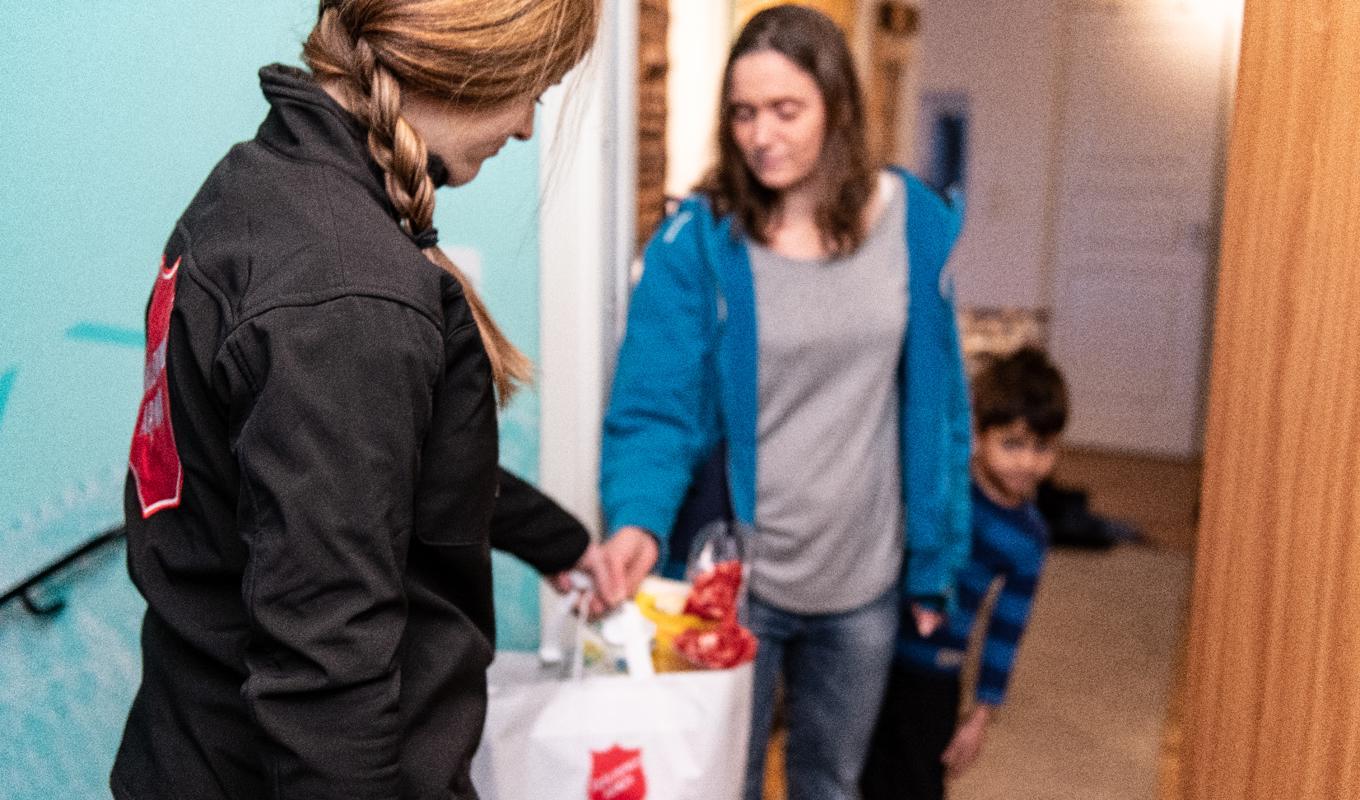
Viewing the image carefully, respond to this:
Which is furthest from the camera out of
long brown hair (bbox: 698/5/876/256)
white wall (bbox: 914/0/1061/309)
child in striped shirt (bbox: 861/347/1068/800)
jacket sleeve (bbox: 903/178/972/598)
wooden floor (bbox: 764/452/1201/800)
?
white wall (bbox: 914/0/1061/309)

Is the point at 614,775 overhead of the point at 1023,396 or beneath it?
beneath

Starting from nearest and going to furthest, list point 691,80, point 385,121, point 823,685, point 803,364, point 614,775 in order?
point 385,121
point 614,775
point 803,364
point 823,685
point 691,80

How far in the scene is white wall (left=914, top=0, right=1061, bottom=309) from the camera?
6.88 m

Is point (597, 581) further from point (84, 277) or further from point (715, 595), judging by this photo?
point (84, 277)

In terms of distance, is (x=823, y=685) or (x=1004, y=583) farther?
(x=1004, y=583)

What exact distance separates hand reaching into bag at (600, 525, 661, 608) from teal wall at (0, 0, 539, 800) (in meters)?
0.62

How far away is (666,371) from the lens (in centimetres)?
202

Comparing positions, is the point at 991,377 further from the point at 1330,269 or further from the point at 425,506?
the point at 425,506

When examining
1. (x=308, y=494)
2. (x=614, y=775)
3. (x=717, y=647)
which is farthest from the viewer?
(x=717, y=647)

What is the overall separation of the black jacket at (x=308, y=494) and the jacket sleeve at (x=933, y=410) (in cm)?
111

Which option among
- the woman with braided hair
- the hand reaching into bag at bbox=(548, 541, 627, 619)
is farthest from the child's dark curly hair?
the woman with braided hair

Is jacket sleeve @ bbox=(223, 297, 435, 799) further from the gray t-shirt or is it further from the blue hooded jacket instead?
the gray t-shirt

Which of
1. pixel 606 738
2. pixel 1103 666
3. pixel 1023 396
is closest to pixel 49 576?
pixel 606 738

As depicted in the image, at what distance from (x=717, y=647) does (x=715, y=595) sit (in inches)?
3.4
